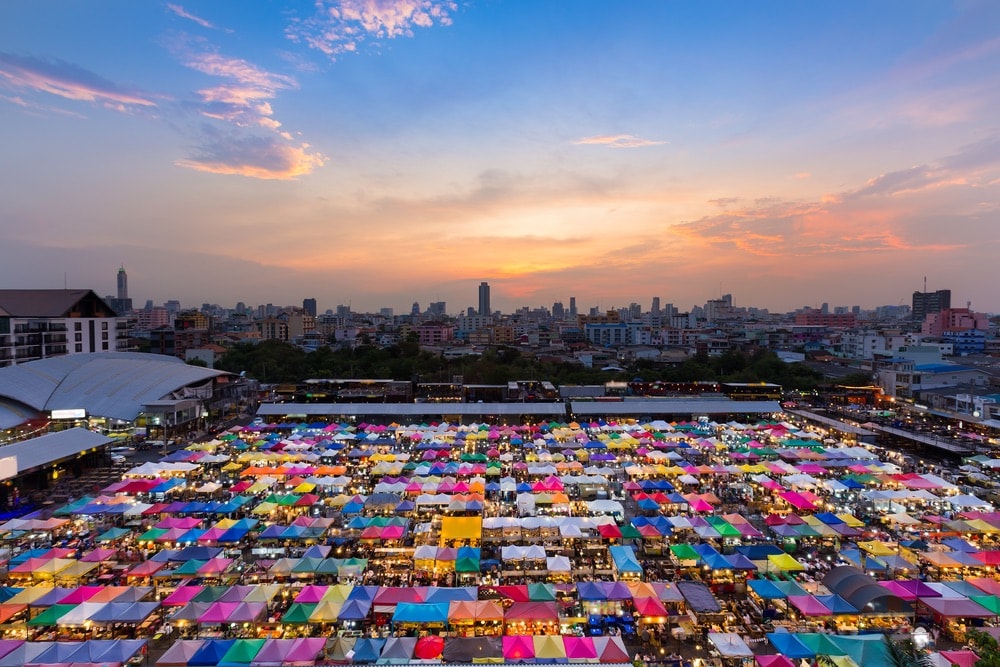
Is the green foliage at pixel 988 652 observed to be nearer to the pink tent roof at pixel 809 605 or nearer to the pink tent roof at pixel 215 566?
the pink tent roof at pixel 809 605

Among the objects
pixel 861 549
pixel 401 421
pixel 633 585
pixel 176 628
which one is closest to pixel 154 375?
pixel 401 421

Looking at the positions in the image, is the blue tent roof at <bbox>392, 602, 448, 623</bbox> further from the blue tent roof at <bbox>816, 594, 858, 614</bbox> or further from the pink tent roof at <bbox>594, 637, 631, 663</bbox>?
the blue tent roof at <bbox>816, 594, 858, 614</bbox>

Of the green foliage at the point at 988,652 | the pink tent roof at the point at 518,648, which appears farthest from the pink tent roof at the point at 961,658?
the pink tent roof at the point at 518,648

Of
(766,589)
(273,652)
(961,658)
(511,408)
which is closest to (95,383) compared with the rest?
(511,408)

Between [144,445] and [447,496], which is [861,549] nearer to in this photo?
[447,496]

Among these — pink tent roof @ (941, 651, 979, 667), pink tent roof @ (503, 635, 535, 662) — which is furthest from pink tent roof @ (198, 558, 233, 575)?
pink tent roof @ (941, 651, 979, 667)

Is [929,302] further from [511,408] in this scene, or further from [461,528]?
[461,528]

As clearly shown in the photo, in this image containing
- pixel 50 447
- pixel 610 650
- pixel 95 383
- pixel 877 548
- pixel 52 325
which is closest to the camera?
pixel 610 650
